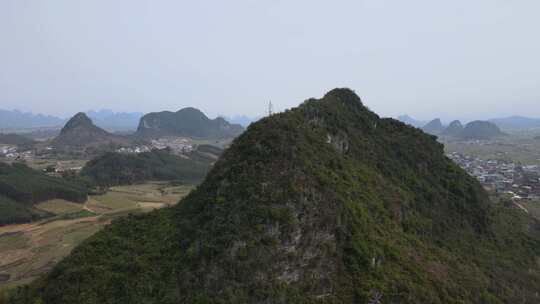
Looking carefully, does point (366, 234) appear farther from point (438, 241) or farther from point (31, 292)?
point (31, 292)

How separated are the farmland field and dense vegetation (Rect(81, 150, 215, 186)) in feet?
30.4

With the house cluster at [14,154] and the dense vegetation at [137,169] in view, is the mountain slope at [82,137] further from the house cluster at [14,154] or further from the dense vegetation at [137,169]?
the dense vegetation at [137,169]

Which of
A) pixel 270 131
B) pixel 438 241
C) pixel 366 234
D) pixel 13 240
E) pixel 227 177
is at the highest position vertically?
pixel 270 131

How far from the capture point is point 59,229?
50406 mm

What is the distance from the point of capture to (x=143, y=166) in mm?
96938

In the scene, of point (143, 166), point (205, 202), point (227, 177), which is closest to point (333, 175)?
point (227, 177)

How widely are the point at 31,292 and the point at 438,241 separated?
30.4 meters

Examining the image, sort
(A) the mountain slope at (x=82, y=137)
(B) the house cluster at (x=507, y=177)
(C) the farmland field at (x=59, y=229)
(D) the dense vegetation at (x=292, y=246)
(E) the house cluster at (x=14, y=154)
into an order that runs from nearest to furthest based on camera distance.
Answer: (D) the dense vegetation at (x=292, y=246) < (C) the farmland field at (x=59, y=229) < (B) the house cluster at (x=507, y=177) < (E) the house cluster at (x=14, y=154) < (A) the mountain slope at (x=82, y=137)

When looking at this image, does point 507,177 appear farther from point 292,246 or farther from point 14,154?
point 14,154

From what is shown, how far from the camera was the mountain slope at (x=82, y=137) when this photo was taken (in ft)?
528

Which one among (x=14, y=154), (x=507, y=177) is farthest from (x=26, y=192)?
(x=507, y=177)

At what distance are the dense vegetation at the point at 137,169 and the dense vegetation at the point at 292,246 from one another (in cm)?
6793

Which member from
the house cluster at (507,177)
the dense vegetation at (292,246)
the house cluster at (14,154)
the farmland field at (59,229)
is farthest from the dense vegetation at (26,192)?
the house cluster at (507,177)

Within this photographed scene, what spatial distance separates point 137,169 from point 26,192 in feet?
108
